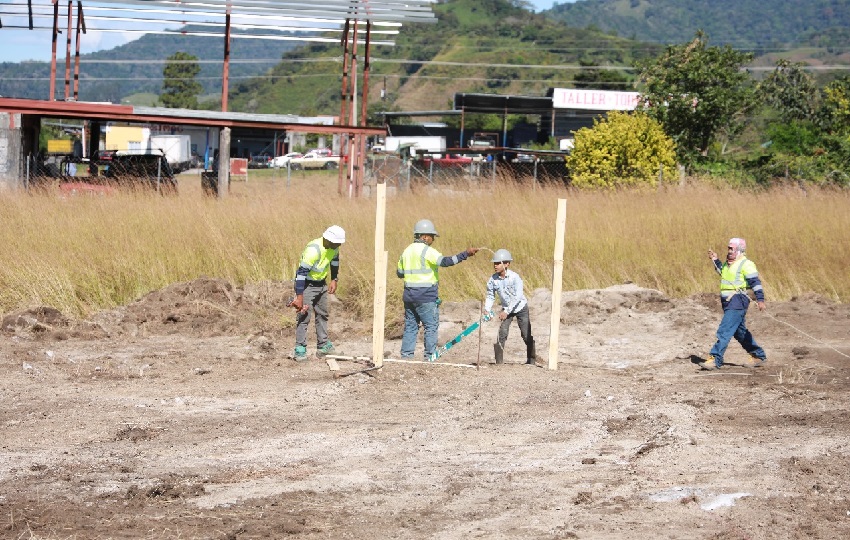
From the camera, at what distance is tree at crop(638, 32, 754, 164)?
121ft

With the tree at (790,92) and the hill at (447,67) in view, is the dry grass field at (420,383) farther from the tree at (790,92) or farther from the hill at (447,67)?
the hill at (447,67)

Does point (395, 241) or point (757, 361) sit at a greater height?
point (395, 241)

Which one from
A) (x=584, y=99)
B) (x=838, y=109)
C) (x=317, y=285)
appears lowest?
(x=317, y=285)

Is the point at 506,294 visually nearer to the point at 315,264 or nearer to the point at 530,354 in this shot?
the point at 530,354

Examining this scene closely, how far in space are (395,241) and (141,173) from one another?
1035 centimetres

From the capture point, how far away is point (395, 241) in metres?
19.9

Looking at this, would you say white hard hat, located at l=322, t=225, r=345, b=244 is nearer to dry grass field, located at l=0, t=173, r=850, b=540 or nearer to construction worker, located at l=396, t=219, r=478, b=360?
construction worker, located at l=396, t=219, r=478, b=360

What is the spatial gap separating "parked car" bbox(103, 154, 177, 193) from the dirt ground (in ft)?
28.6

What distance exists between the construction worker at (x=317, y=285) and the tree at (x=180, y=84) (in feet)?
301

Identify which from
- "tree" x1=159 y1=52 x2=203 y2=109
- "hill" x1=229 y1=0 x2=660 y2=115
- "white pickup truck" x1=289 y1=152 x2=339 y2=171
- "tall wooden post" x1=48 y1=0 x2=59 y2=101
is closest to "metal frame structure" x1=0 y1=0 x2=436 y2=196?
"tall wooden post" x1=48 y1=0 x2=59 y2=101

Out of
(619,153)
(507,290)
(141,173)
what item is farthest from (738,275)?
(141,173)

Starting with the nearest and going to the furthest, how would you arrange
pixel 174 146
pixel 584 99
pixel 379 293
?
pixel 379 293, pixel 174 146, pixel 584 99

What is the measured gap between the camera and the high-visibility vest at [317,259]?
539 inches

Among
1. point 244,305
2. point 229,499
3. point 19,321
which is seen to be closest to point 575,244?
point 244,305
